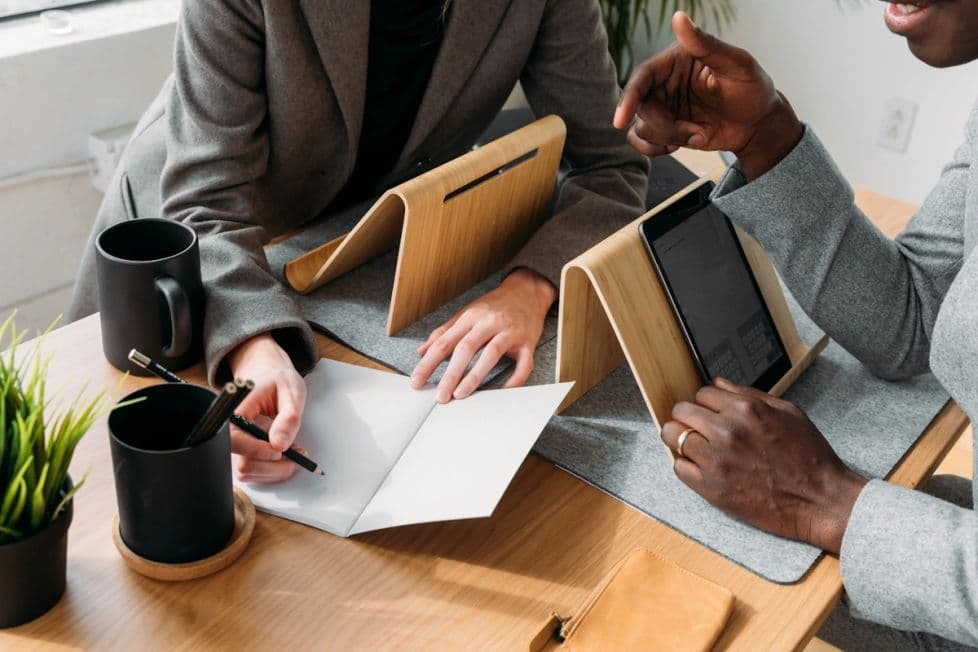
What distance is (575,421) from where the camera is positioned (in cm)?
96

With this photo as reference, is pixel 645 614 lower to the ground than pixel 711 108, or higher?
lower

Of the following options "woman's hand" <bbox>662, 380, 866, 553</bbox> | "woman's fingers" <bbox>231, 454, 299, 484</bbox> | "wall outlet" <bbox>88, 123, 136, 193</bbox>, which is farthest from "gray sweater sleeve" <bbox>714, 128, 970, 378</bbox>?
"wall outlet" <bbox>88, 123, 136, 193</bbox>

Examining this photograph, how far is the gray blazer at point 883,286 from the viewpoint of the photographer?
802 millimetres

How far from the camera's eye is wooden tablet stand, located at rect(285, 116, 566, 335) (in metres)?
1.02

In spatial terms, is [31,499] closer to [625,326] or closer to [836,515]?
[625,326]

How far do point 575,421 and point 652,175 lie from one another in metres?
Answer: 0.54

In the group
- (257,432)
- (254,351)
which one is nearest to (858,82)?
(254,351)

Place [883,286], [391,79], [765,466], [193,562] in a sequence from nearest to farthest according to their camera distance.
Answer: [193,562] → [765,466] → [883,286] → [391,79]

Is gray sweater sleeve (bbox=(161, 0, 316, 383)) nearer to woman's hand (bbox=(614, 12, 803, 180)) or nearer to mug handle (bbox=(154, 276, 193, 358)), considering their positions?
mug handle (bbox=(154, 276, 193, 358))

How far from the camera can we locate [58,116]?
1.86 meters

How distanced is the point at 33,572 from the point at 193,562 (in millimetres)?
112

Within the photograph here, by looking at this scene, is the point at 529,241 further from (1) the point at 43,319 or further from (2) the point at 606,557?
(1) the point at 43,319

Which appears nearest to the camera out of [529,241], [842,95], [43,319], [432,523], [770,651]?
[770,651]

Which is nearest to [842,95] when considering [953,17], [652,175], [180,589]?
[652,175]
